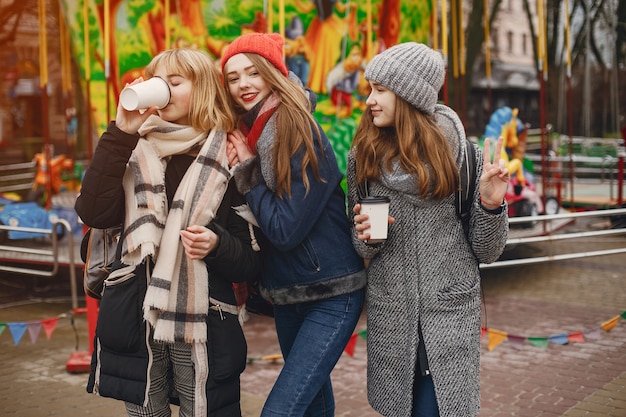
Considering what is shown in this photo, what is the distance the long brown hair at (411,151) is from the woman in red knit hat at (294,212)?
0.14 metres

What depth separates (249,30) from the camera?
23.6 ft

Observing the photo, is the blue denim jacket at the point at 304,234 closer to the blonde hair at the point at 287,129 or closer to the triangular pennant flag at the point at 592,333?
the blonde hair at the point at 287,129

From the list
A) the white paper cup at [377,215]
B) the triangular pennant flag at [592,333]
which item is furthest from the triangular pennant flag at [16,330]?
the triangular pennant flag at [592,333]

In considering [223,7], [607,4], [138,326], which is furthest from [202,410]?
[607,4]

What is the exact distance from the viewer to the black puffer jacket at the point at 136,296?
268 cm

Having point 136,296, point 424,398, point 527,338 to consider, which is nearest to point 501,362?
point 527,338

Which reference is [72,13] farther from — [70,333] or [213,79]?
[213,79]

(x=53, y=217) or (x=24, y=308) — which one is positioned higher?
(x=53, y=217)

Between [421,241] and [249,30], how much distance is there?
16.0 ft

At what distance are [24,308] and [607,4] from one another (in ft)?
45.9

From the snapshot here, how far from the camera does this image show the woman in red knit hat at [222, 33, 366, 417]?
8.93 feet

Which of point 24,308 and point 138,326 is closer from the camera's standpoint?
point 138,326

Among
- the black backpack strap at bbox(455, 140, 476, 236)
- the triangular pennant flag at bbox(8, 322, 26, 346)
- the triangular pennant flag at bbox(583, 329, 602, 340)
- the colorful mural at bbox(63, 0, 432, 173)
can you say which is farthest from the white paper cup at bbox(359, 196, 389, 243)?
the colorful mural at bbox(63, 0, 432, 173)

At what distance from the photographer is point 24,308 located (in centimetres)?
797
